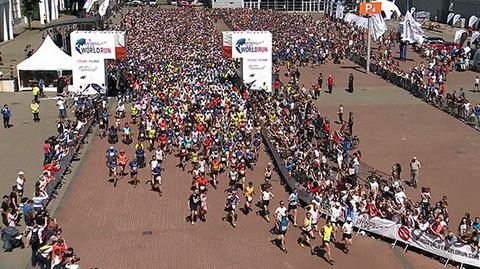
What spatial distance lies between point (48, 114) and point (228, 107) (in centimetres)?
1004

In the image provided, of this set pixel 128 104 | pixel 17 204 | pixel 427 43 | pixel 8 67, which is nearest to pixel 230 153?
pixel 17 204

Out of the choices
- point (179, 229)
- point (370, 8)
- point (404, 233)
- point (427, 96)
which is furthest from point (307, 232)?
point (370, 8)

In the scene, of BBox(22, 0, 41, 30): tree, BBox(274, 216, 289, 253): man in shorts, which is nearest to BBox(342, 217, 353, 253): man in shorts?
BBox(274, 216, 289, 253): man in shorts

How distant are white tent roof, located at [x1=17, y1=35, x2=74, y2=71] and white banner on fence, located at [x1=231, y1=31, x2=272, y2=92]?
34.7 feet

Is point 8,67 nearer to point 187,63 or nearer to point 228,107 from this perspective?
point 187,63

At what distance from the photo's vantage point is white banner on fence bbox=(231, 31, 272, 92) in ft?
117

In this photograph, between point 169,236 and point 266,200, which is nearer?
point 169,236

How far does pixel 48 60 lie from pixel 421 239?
91.4ft

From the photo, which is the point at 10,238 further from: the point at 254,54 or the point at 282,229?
the point at 254,54

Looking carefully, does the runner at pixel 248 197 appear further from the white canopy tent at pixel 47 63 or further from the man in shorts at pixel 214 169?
the white canopy tent at pixel 47 63

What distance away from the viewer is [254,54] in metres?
36.1

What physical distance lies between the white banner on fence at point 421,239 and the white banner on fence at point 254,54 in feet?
62.5

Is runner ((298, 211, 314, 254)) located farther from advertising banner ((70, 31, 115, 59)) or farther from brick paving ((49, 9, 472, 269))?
advertising banner ((70, 31, 115, 59))

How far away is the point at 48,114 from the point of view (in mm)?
32750
